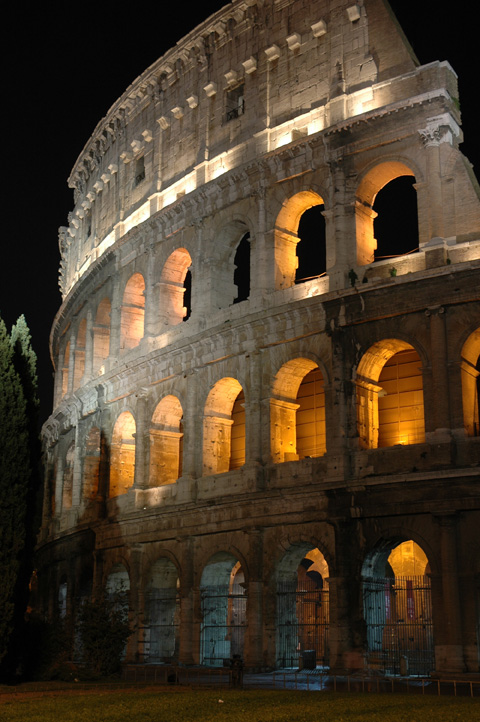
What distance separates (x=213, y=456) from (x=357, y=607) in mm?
6157

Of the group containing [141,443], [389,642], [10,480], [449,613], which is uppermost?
[141,443]

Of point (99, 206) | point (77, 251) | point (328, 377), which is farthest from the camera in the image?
point (77, 251)

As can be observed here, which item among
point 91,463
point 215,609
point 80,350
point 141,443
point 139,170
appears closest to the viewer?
point 215,609

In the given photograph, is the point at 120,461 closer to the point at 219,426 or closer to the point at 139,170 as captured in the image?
the point at 219,426

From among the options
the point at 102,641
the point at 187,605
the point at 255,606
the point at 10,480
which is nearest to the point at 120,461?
the point at 187,605

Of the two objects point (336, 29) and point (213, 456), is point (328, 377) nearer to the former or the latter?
point (213, 456)

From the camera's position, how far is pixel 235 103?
85.7ft

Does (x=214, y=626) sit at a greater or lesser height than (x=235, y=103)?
lesser

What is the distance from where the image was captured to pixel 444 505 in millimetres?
18359

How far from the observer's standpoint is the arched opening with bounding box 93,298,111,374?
31078 millimetres

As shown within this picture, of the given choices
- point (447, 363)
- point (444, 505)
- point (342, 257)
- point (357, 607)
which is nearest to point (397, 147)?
point (342, 257)

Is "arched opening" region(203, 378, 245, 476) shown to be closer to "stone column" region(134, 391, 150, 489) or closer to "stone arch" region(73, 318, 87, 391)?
"stone column" region(134, 391, 150, 489)

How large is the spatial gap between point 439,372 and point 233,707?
29.2 ft

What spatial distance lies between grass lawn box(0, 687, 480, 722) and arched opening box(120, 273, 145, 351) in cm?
1472
